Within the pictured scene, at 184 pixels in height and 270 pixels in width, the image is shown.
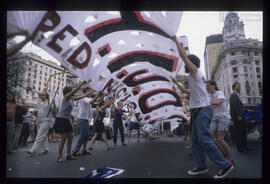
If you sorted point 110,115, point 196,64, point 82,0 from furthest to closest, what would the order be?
1. point 110,115
2. point 196,64
3. point 82,0

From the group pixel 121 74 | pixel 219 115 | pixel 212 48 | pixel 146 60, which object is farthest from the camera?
pixel 212 48

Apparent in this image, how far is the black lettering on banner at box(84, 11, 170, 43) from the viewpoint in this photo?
10.6 ft

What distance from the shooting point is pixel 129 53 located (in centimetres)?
459

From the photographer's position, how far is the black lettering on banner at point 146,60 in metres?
4.37

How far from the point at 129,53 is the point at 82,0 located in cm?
184

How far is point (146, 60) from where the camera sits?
195 inches

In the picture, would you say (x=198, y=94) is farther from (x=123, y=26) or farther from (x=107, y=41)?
(x=107, y=41)

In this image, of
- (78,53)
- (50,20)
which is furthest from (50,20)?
(78,53)

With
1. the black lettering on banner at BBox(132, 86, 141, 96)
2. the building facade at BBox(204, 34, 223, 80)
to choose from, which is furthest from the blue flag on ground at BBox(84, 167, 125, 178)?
the building facade at BBox(204, 34, 223, 80)

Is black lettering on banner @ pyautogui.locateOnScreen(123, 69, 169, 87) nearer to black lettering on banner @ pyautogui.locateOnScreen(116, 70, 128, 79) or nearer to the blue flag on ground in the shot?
black lettering on banner @ pyautogui.locateOnScreen(116, 70, 128, 79)

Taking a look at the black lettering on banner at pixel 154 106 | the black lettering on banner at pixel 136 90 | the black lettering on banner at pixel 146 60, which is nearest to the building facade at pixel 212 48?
the black lettering on banner at pixel 154 106

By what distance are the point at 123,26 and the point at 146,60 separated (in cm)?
151
